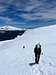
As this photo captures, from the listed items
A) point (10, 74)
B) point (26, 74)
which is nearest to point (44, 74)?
point (26, 74)

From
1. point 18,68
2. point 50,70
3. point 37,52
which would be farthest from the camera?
point 37,52

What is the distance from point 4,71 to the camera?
1027 centimetres

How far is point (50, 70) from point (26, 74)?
4.77ft

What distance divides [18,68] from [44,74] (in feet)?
7.24

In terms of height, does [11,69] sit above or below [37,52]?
below

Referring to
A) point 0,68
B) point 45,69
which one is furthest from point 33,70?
point 0,68

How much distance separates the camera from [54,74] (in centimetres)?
920

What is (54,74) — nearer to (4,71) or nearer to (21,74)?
(21,74)

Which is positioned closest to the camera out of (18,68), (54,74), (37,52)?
(54,74)

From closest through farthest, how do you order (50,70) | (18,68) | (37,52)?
(50,70) → (18,68) → (37,52)

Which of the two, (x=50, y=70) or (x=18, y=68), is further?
(x=18, y=68)

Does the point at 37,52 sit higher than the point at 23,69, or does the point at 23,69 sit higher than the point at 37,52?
the point at 37,52

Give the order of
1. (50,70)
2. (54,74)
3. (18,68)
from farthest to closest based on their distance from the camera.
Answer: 1. (18,68)
2. (50,70)
3. (54,74)

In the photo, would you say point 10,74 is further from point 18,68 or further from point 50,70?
point 50,70
